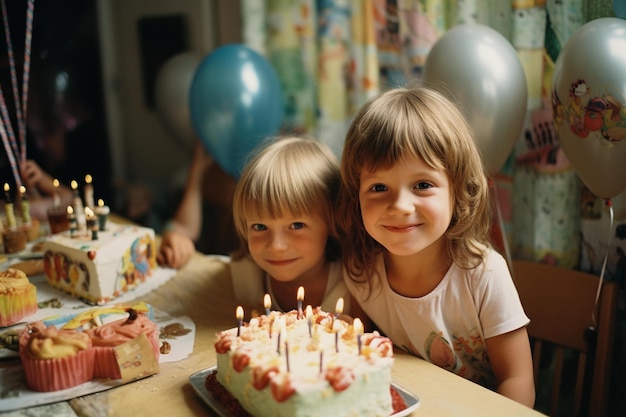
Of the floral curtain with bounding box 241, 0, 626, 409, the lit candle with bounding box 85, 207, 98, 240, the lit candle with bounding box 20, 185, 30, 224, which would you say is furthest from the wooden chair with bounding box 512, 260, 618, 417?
the lit candle with bounding box 20, 185, 30, 224

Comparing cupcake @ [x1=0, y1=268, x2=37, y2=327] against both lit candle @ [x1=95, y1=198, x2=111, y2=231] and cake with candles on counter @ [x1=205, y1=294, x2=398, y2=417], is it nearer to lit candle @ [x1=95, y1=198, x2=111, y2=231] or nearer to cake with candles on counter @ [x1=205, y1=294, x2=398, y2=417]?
lit candle @ [x1=95, y1=198, x2=111, y2=231]

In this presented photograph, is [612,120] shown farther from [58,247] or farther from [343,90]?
[58,247]

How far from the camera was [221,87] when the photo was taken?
7.03 feet

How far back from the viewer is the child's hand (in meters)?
1.86

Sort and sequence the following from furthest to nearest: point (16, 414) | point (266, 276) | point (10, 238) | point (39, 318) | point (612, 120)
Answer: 1. point (10, 238)
2. point (266, 276)
3. point (39, 318)
4. point (612, 120)
5. point (16, 414)

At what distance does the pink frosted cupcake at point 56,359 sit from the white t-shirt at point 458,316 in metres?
0.68

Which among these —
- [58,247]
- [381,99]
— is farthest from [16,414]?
[381,99]

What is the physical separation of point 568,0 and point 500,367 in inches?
39.2

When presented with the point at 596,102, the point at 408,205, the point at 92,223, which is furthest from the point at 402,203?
the point at 92,223

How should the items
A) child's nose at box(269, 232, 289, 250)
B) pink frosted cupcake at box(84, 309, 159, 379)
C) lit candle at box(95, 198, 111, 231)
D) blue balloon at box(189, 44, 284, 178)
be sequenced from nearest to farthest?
pink frosted cupcake at box(84, 309, 159, 379) < child's nose at box(269, 232, 289, 250) < lit candle at box(95, 198, 111, 231) < blue balloon at box(189, 44, 284, 178)

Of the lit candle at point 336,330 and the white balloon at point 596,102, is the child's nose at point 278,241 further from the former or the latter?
the white balloon at point 596,102

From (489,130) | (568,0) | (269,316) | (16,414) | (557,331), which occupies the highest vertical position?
(568,0)

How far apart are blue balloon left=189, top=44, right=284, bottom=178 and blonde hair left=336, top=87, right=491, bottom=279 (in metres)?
0.87

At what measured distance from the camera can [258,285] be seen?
162 centimetres
